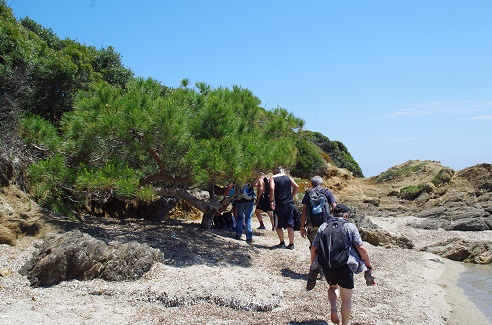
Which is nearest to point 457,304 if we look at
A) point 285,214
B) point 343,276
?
point 285,214

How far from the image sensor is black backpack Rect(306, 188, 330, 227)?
23.0ft

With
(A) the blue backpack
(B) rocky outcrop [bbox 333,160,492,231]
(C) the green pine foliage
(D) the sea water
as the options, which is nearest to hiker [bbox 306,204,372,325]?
(C) the green pine foliage

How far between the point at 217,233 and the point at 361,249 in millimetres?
5554

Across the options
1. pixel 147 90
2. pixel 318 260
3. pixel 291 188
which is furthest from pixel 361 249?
pixel 147 90

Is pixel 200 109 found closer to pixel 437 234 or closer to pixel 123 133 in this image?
pixel 123 133

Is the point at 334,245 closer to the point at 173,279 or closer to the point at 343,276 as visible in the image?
the point at 343,276

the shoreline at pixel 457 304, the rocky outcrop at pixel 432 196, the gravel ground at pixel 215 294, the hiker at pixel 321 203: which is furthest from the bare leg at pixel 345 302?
the rocky outcrop at pixel 432 196

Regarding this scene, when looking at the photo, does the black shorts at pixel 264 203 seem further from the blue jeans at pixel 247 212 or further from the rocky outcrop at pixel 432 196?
the rocky outcrop at pixel 432 196

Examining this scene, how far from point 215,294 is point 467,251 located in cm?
890

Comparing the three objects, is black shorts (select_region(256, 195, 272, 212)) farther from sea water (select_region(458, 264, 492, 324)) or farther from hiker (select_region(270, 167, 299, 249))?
sea water (select_region(458, 264, 492, 324))

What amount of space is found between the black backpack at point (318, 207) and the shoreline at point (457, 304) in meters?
2.29

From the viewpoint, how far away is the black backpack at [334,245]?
4.92 meters

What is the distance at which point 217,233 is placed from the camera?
10.2 meters

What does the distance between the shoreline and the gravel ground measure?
0.08 feet
